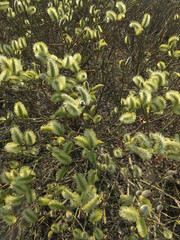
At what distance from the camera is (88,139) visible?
129cm

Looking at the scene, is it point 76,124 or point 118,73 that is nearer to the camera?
point 76,124

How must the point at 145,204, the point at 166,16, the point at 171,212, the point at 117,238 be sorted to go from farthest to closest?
the point at 166,16
the point at 171,212
the point at 117,238
the point at 145,204

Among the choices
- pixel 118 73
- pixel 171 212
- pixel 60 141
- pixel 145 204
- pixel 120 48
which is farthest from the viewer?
pixel 120 48

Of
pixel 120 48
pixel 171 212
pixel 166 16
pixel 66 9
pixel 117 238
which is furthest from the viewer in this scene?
pixel 166 16

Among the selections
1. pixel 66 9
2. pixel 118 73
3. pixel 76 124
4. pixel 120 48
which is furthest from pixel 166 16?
pixel 76 124

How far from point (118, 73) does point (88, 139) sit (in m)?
2.44

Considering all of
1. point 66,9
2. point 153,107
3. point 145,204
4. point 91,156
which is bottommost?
point 145,204

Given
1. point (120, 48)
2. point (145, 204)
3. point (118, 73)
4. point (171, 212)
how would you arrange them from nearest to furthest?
point (145, 204) < point (171, 212) < point (118, 73) < point (120, 48)

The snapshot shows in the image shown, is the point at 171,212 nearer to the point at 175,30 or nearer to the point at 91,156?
the point at 91,156

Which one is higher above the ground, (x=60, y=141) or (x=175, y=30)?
(x=175, y=30)

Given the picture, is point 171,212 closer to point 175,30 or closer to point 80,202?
point 80,202

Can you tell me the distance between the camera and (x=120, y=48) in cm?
378

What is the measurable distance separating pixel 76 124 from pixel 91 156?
1.16 meters

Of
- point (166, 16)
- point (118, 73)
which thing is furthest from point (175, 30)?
point (118, 73)
